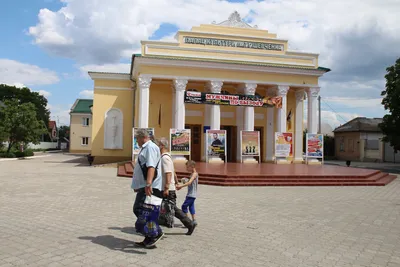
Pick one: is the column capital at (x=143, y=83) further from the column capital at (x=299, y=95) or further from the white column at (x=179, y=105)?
the column capital at (x=299, y=95)

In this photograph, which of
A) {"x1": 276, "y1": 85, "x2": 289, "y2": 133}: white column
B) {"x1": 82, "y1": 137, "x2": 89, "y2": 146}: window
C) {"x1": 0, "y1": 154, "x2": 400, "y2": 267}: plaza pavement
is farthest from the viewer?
{"x1": 82, "y1": 137, "x2": 89, "y2": 146}: window

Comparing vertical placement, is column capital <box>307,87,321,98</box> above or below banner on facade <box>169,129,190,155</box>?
above

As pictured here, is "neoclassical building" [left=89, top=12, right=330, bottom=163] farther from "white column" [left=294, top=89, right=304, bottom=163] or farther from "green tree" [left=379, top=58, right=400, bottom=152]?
"green tree" [left=379, top=58, right=400, bottom=152]

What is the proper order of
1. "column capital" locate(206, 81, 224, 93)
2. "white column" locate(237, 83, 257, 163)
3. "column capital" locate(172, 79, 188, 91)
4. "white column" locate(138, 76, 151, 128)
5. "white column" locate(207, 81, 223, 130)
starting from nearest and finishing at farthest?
"white column" locate(138, 76, 151, 128) < "column capital" locate(172, 79, 188, 91) < "white column" locate(207, 81, 223, 130) < "column capital" locate(206, 81, 224, 93) < "white column" locate(237, 83, 257, 163)

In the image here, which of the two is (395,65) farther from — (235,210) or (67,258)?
(67,258)

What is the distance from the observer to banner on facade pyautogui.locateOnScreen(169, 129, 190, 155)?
1984 centimetres

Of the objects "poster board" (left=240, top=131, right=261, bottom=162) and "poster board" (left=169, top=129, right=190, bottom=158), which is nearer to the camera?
"poster board" (left=169, top=129, right=190, bottom=158)

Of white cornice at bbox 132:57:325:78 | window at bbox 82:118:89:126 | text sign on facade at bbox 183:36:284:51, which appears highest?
text sign on facade at bbox 183:36:284:51

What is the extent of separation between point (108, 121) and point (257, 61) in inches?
443

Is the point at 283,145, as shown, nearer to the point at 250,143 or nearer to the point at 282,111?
the point at 250,143

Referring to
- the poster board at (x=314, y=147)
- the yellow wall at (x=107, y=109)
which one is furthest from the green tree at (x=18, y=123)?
the poster board at (x=314, y=147)

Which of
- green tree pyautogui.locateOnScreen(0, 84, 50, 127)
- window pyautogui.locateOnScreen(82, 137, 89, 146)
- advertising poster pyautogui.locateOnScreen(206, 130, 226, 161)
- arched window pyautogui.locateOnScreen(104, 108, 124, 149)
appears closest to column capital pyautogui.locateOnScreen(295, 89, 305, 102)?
advertising poster pyautogui.locateOnScreen(206, 130, 226, 161)

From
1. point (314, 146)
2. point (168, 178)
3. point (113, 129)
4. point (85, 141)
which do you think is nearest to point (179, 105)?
point (113, 129)

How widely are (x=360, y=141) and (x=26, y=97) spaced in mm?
57736
